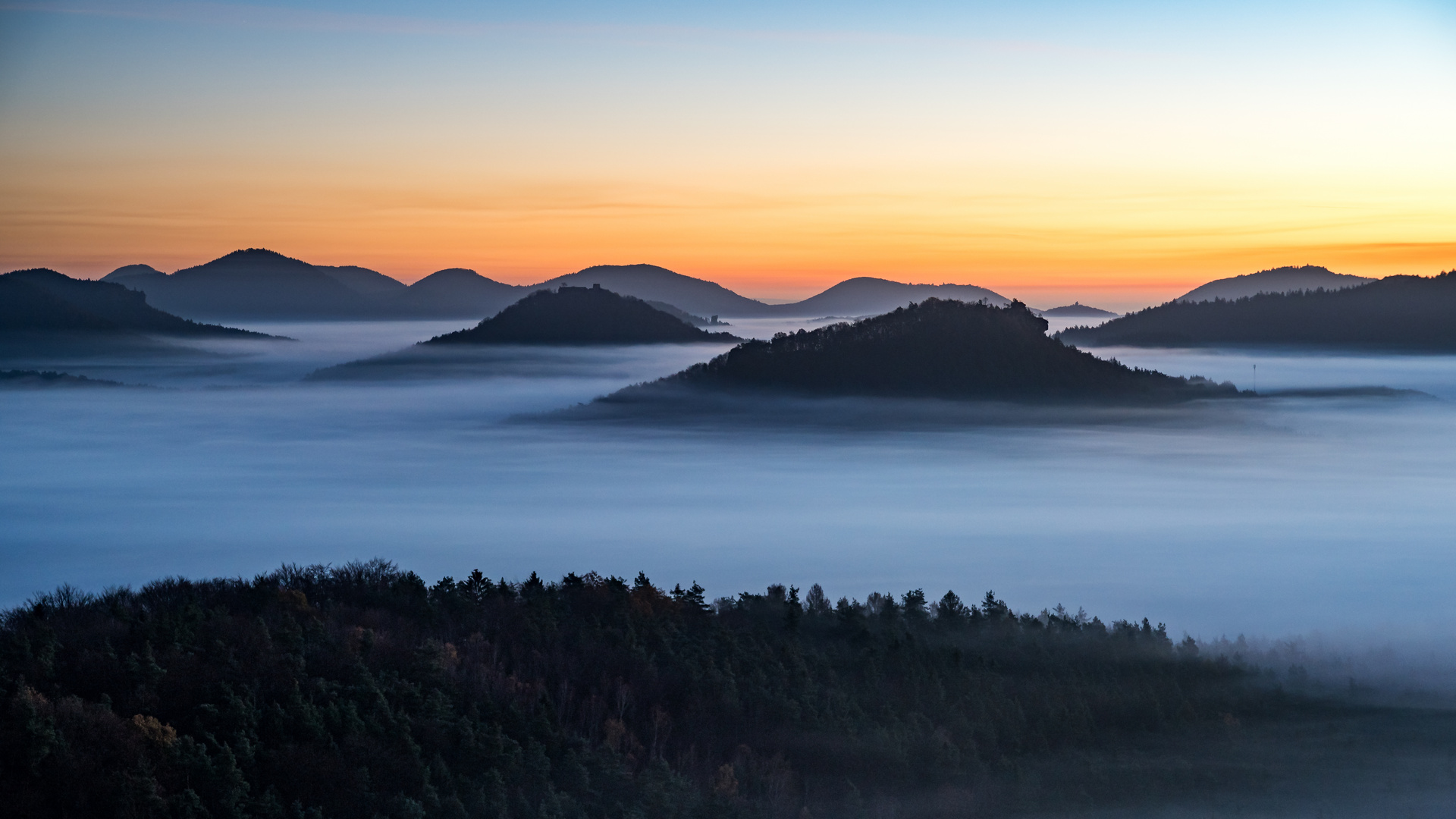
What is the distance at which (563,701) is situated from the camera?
68438 millimetres

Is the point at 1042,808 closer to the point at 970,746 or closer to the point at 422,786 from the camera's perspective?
the point at 970,746

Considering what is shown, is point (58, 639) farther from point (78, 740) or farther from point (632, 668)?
point (632, 668)

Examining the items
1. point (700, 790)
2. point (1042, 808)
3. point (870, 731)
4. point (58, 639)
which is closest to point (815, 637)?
point (870, 731)

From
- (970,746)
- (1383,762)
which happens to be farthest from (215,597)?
(1383,762)

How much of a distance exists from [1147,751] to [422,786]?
60238 millimetres

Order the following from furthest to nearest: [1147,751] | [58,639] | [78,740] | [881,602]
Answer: [881,602], [1147,751], [58,639], [78,740]

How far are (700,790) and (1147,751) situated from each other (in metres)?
42.8

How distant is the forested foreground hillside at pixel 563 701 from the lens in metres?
48.1

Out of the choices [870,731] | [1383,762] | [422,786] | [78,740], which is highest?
[78,740]

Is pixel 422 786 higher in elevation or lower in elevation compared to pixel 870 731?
higher

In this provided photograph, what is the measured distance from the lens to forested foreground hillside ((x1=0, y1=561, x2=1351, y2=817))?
158ft

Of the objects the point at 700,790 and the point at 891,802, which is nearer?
the point at 700,790

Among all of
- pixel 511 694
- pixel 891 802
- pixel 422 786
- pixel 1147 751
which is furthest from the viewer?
pixel 1147 751

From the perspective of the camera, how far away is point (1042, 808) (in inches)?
3086
